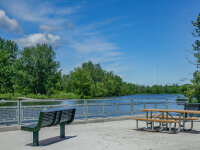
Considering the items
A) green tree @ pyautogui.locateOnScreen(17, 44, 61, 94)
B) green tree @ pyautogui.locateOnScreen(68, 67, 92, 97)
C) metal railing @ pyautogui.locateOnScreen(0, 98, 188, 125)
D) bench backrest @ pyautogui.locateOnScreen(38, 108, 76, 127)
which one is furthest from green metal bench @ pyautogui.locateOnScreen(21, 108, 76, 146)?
green tree @ pyautogui.locateOnScreen(68, 67, 92, 97)

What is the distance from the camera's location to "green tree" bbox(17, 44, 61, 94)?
73.5m

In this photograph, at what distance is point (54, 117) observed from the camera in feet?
26.8

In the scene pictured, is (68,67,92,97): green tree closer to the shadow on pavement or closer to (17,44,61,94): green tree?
(17,44,61,94): green tree

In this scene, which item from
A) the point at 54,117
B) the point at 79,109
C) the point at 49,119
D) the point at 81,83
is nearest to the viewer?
the point at 49,119

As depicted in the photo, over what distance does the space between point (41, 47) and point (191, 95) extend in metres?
60.3

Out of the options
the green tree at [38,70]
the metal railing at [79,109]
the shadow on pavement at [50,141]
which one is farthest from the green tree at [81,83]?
the shadow on pavement at [50,141]

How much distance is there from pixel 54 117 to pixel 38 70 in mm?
68438

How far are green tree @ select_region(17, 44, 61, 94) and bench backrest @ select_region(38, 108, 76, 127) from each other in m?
65.7

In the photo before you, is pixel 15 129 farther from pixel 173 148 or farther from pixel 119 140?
pixel 173 148

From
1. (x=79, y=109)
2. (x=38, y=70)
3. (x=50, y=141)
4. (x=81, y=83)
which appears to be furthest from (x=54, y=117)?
(x=81, y=83)

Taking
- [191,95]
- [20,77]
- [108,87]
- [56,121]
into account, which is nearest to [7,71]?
[20,77]

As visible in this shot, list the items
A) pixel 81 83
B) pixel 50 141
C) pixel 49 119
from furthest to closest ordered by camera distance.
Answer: pixel 81 83
pixel 50 141
pixel 49 119

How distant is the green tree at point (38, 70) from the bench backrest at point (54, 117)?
6567cm

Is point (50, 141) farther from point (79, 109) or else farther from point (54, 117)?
point (79, 109)
